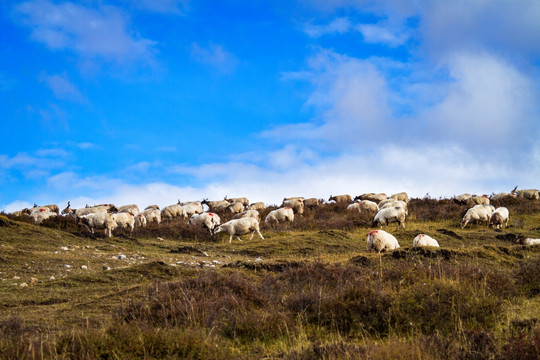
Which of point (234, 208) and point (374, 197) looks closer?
point (234, 208)

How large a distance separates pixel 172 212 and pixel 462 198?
77.4 ft

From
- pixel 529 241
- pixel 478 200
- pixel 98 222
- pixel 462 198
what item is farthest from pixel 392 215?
pixel 98 222

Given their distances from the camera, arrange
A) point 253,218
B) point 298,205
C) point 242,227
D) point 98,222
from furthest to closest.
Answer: point 298,205, point 253,218, point 242,227, point 98,222

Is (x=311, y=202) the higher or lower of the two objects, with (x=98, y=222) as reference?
higher

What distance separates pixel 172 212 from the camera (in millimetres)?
39250

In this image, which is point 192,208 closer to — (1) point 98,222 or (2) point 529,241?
(1) point 98,222

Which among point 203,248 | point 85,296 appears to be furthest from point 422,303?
point 203,248

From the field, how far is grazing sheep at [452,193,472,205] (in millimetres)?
22760

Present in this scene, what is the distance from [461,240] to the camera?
22.7m

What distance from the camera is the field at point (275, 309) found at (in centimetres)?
609

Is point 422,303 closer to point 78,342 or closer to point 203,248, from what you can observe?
point 78,342

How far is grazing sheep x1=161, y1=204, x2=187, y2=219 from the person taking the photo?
3888 cm

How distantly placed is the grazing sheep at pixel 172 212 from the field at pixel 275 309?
22.9 metres

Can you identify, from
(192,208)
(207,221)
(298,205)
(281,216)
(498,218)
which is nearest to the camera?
(498,218)
